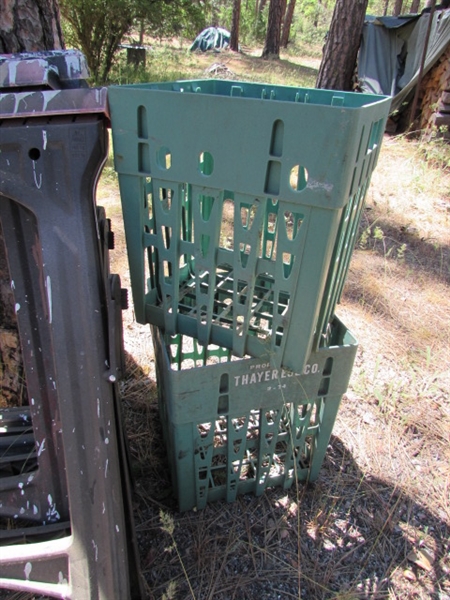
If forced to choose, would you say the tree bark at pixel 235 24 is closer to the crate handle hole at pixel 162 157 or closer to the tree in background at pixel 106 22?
the tree in background at pixel 106 22

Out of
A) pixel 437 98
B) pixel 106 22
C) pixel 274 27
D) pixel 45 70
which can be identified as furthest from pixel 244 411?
pixel 274 27

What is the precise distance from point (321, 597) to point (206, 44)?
2084 cm

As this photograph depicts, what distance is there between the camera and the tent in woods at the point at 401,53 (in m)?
6.42

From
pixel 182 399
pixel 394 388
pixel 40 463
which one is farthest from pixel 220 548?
pixel 394 388

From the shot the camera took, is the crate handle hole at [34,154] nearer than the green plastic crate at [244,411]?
Yes

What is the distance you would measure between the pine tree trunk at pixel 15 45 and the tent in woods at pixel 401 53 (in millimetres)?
6150

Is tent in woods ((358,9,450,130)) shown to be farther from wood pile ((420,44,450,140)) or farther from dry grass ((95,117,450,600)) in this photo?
dry grass ((95,117,450,600))

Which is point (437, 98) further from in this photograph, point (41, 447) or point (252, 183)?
point (41, 447)

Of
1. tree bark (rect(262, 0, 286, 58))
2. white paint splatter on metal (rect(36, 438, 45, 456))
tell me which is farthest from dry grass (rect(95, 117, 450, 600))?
tree bark (rect(262, 0, 286, 58))

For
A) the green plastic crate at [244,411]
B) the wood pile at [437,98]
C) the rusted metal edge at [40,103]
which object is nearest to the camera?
the rusted metal edge at [40,103]

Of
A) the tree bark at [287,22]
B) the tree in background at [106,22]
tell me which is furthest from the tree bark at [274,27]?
the tree in background at [106,22]

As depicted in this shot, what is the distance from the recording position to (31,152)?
0.96m

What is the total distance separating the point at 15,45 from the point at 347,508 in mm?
1953

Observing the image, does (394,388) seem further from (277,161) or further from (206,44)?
(206,44)
